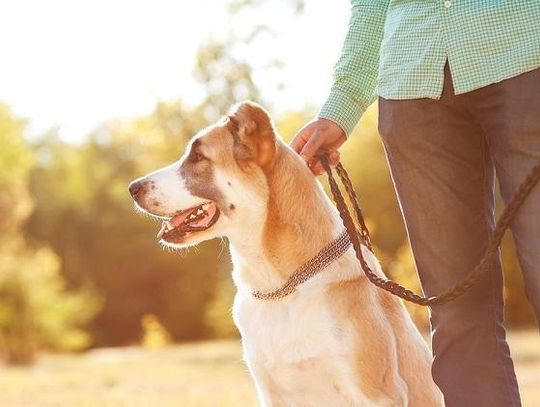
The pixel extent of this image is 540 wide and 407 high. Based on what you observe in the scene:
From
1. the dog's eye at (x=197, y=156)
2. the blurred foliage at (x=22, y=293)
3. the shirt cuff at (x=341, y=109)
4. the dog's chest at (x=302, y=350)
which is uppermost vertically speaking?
the shirt cuff at (x=341, y=109)

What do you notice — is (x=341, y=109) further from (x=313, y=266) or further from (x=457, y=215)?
(x=457, y=215)

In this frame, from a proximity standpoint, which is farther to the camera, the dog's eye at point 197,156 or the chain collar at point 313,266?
the dog's eye at point 197,156

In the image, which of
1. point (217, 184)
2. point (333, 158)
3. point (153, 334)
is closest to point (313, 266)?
point (333, 158)

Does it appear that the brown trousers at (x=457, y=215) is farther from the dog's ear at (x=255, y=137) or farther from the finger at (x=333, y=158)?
the dog's ear at (x=255, y=137)

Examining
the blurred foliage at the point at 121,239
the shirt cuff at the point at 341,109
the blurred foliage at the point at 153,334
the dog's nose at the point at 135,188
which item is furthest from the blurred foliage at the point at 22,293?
the shirt cuff at the point at 341,109

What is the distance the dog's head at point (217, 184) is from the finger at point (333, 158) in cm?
22

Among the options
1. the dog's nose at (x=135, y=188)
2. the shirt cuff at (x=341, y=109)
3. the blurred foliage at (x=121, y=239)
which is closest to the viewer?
the shirt cuff at (x=341, y=109)

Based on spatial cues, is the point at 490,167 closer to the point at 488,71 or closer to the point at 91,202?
the point at 488,71

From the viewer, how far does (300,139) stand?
3.84 meters

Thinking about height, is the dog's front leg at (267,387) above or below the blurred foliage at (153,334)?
above

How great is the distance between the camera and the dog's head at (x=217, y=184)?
3.90 metres

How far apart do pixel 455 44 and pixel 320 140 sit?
819 mm

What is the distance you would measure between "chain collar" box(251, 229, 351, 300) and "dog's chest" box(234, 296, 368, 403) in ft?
0.13

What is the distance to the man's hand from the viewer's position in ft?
12.1
